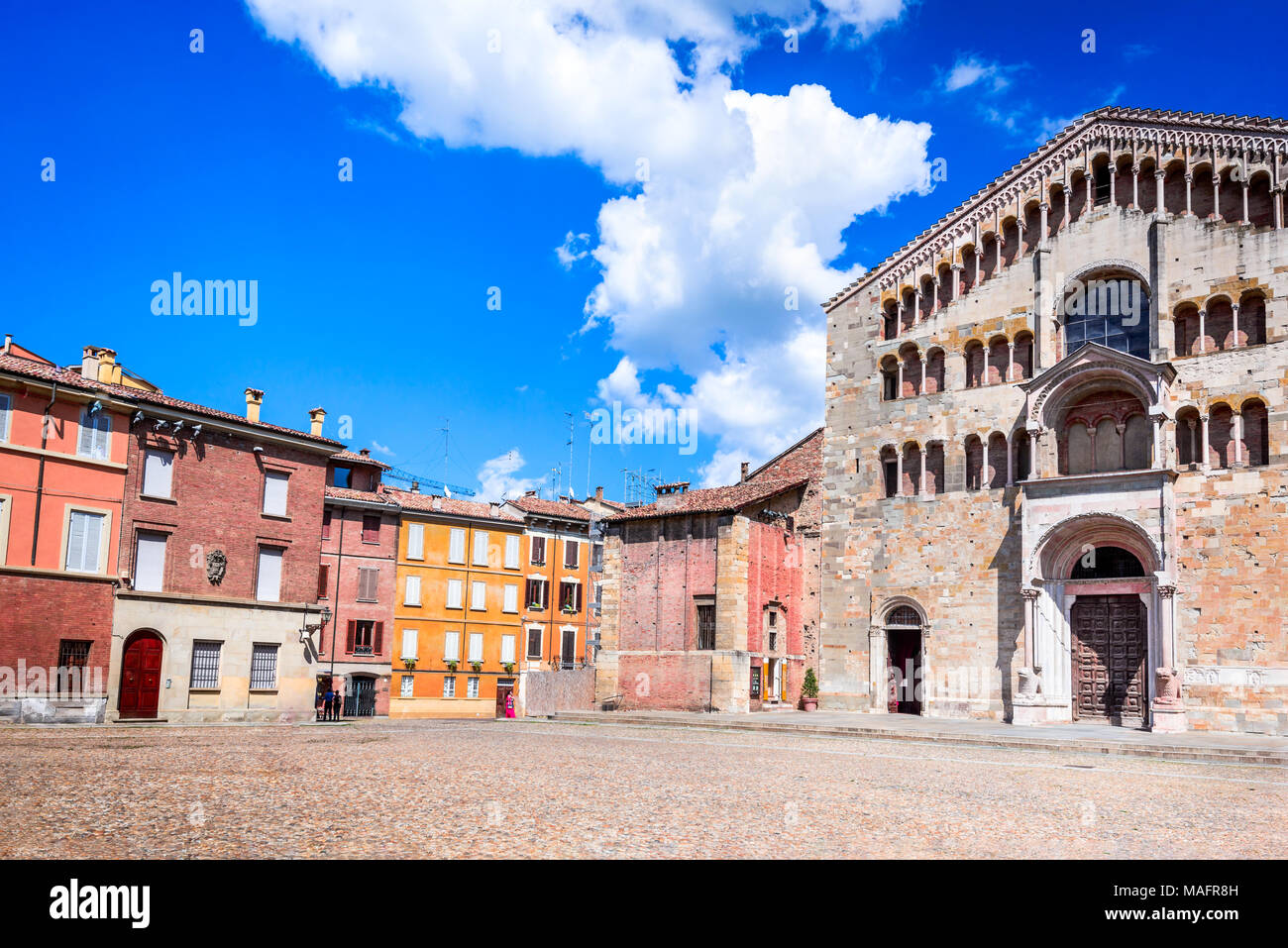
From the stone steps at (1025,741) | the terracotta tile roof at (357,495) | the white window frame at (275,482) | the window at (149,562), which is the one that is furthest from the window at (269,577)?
the terracotta tile roof at (357,495)

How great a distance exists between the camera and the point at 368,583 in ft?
173

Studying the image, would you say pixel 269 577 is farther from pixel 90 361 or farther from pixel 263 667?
pixel 90 361

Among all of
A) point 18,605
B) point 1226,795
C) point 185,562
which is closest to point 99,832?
point 1226,795

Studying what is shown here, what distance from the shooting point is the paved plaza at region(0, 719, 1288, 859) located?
31.2 feet

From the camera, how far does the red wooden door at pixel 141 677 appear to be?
105ft

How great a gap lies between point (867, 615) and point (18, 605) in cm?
2926

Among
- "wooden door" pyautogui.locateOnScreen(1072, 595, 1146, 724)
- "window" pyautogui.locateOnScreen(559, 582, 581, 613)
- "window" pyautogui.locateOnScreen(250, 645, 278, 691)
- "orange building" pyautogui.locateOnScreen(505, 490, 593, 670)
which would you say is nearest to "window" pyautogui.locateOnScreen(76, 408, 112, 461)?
"window" pyautogui.locateOnScreen(250, 645, 278, 691)

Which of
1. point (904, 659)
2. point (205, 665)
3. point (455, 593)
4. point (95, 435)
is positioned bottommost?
point (205, 665)

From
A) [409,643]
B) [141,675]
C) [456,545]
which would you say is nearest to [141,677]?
[141,675]

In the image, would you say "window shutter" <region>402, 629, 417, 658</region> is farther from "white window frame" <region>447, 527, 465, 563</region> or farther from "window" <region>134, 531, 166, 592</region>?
"window" <region>134, 531, 166, 592</region>

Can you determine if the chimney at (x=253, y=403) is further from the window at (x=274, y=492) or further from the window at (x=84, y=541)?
the window at (x=84, y=541)

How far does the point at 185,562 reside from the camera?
112ft

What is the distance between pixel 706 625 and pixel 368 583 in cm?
2034
